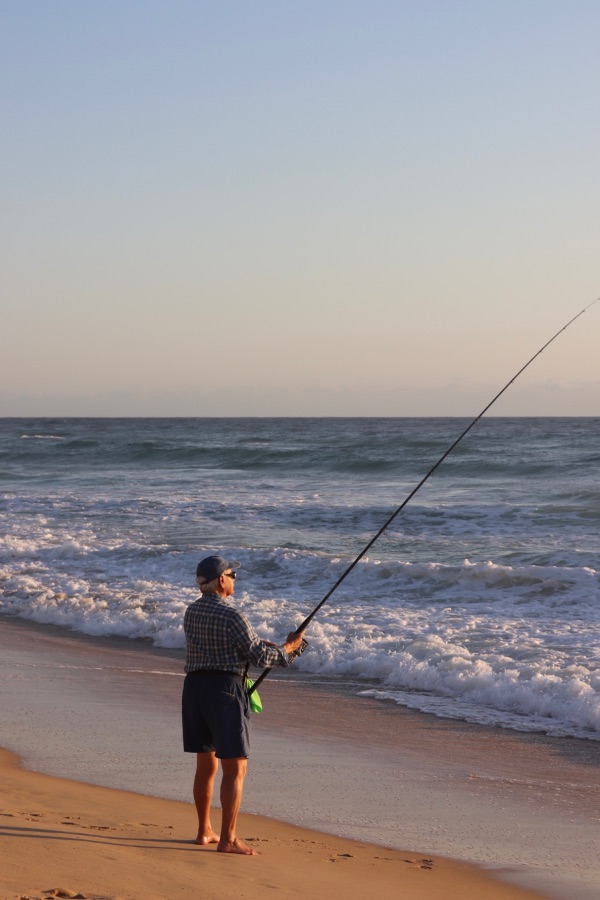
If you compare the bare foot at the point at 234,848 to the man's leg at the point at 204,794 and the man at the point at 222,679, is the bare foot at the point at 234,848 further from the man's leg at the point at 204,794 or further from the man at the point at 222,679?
the man's leg at the point at 204,794

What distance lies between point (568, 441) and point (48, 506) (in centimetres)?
2208

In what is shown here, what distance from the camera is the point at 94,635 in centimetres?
968

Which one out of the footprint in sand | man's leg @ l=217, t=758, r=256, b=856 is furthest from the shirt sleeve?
the footprint in sand

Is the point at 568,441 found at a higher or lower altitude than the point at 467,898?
higher

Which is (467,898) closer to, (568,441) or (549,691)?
(549,691)

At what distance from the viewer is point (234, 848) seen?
157 inches

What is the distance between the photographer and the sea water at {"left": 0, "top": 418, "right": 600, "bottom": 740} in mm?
7566

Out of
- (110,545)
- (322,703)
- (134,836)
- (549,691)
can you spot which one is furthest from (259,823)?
(110,545)

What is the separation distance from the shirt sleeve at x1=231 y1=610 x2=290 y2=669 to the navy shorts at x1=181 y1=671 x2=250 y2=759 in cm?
14

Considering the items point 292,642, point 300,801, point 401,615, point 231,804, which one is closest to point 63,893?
point 231,804

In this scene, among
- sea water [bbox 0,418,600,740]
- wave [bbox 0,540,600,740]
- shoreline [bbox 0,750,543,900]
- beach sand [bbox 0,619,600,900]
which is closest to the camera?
shoreline [bbox 0,750,543,900]

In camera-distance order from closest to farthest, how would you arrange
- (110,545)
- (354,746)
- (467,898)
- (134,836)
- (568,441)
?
(467,898) < (134,836) < (354,746) < (110,545) < (568,441)

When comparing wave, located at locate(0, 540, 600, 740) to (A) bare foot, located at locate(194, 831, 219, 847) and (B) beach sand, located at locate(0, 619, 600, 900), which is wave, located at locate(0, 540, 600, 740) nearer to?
(B) beach sand, located at locate(0, 619, 600, 900)

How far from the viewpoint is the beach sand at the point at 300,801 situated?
12.3 ft
